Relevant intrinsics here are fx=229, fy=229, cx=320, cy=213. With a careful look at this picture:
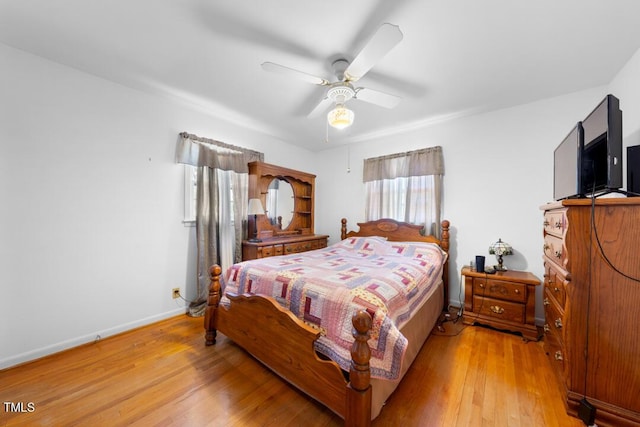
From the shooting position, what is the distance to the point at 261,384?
5.37 ft

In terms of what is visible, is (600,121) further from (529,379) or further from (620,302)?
(529,379)

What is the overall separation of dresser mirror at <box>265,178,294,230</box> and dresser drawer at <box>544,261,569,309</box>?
123 inches

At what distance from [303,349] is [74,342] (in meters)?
2.22

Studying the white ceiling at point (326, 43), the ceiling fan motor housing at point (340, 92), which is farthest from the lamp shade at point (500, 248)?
the ceiling fan motor housing at point (340, 92)

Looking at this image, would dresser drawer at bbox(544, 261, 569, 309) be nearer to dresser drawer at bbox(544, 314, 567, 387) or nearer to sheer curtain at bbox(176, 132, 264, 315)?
dresser drawer at bbox(544, 314, 567, 387)

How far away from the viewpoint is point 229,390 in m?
1.57

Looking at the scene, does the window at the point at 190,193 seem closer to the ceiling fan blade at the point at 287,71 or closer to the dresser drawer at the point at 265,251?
the dresser drawer at the point at 265,251

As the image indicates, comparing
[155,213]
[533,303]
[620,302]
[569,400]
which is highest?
[155,213]

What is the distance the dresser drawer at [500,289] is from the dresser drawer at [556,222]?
2.36 ft

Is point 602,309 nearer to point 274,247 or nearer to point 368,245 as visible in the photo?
point 368,245

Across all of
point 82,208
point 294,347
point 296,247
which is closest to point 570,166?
point 294,347

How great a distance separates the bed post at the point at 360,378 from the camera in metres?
1.13

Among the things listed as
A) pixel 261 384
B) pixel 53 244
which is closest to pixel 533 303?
pixel 261 384

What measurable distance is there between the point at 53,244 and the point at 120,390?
1.40m
